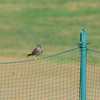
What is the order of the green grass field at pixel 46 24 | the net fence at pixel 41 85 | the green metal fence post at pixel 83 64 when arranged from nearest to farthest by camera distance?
the green metal fence post at pixel 83 64 < the net fence at pixel 41 85 < the green grass field at pixel 46 24

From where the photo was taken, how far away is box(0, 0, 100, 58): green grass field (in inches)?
833

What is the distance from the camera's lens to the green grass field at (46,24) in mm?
21156

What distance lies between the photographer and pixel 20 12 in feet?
106

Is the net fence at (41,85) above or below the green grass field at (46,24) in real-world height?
below

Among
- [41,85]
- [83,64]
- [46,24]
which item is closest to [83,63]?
[83,64]

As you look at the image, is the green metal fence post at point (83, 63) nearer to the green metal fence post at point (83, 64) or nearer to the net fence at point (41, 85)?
the green metal fence post at point (83, 64)

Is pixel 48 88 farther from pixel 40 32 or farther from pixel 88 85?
pixel 40 32

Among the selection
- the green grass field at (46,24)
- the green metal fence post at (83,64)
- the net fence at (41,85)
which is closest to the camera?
the green metal fence post at (83,64)

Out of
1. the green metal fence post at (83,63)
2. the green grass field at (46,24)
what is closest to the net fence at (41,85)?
the green metal fence post at (83,63)

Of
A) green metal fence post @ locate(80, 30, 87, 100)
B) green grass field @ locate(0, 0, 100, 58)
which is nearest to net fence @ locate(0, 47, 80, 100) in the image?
green metal fence post @ locate(80, 30, 87, 100)

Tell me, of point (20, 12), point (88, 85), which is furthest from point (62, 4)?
point (88, 85)

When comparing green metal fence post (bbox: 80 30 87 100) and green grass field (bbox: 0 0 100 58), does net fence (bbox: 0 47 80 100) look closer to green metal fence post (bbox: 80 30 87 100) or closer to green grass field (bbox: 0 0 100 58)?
green metal fence post (bbox: 80 30 87 100)

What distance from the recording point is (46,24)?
92.9 feet

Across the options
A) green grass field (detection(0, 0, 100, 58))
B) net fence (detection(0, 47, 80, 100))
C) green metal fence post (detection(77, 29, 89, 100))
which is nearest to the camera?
green metal fence post (detection(77, 29, 89, 100))
